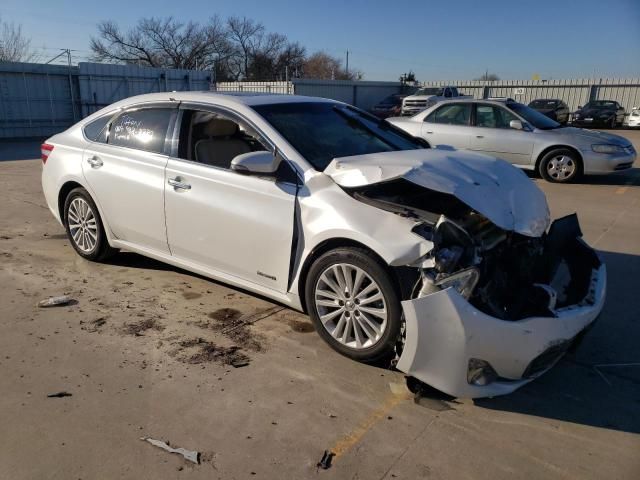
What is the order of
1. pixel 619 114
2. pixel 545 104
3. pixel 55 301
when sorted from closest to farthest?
pixel 55 301 → pixel 619 114 → pixel 545 104

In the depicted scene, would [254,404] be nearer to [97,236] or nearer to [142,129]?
[142,129]

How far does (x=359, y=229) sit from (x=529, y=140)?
27.5 feet

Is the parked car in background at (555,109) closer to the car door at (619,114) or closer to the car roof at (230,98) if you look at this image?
the car door at (619,114)

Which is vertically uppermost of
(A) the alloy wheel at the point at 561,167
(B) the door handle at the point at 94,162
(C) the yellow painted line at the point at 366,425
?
(B) the door handle at the point at 94,162

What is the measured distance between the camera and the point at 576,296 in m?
3.30

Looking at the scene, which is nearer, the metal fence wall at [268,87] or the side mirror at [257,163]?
the side mirror at [257,163]

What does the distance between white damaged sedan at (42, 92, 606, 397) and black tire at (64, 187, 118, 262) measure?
16 centimetres

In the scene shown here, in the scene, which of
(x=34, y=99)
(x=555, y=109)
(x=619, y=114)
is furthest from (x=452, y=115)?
(x=619, y=114)

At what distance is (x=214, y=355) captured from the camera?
3.53 meters

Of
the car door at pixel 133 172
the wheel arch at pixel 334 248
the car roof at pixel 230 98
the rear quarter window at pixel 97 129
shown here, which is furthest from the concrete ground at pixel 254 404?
the car roof at pixel 230 98

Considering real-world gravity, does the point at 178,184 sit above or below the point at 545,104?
below

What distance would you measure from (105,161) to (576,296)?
4.03 meters

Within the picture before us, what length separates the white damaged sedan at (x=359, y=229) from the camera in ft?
9.29

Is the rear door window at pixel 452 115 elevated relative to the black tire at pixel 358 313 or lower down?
elevated
